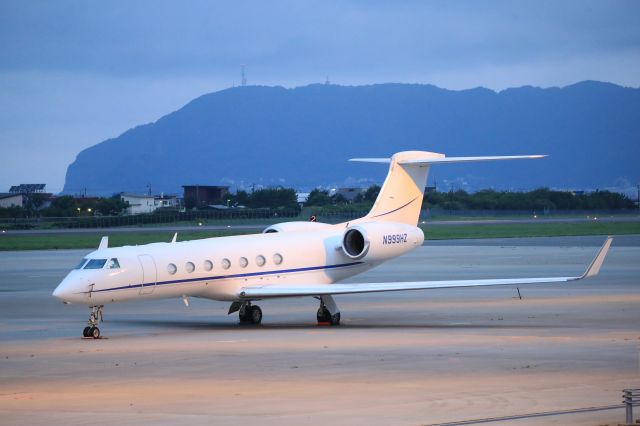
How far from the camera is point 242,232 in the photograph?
249ft

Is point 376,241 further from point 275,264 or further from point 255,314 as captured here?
point 255,314

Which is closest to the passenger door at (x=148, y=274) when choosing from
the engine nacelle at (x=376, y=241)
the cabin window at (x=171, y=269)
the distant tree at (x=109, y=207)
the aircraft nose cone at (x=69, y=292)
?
the cabin window at (x=171, y=269)

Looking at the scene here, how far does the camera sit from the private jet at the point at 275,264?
2550 centimetres

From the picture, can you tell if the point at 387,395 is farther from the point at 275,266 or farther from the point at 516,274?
the point at 516,274

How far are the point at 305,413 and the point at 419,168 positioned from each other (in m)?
16.6

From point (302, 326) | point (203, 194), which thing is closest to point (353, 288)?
point (302, 326)

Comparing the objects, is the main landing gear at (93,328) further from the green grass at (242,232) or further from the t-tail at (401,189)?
the green grass at (242,232)

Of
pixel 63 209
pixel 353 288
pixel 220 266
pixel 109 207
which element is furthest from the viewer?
pixel 109 207

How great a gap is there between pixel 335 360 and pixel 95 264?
7.43 m

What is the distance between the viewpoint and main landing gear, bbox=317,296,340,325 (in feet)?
88.6

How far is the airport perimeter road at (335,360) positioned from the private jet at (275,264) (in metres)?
0.83

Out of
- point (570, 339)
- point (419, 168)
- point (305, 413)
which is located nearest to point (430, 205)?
point (419, 168)

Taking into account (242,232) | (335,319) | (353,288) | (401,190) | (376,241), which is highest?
(401,190)

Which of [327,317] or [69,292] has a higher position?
[69,292]
